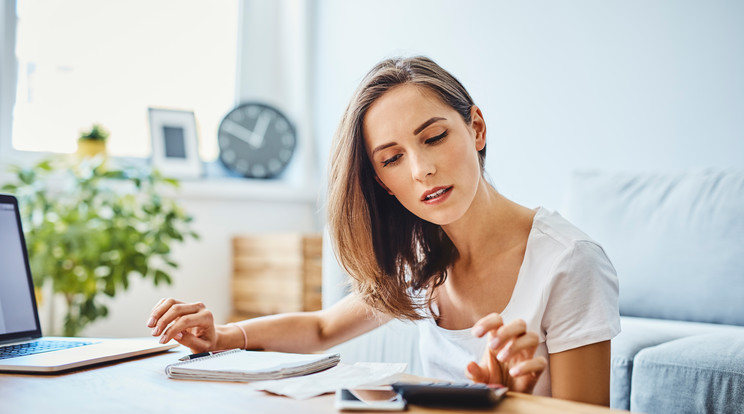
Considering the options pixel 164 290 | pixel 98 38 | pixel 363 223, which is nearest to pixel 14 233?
pixel 363 223

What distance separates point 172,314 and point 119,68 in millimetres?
2513

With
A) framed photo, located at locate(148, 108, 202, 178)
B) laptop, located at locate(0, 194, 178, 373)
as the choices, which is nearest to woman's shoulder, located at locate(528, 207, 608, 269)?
laptop, located at locate(0, 194, 178, 373)

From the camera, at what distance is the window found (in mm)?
3020

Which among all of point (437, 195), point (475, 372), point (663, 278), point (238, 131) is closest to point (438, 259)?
point (437, 195)

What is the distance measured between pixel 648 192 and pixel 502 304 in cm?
110

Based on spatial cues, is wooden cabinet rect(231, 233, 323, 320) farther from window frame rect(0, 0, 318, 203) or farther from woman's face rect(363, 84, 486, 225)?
woman's face rect(363, 84, 486, 225)

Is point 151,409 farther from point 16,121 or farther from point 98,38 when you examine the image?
point 98,38

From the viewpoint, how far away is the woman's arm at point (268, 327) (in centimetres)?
106

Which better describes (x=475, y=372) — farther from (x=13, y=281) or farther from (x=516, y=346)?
(x=13, y=281)

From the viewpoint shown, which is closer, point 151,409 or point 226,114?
point 151,409

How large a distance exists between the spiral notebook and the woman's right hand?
0.14 meters

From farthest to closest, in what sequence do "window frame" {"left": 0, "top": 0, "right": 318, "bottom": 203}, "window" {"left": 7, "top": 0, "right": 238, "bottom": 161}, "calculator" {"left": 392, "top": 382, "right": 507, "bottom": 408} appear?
1. "window" {"left": 7, "top": 0, "right": 238, "bottom": 161}
2. "window frame" {"left": 0, "top": 0, "right": 318, "bottom": 203}
3. "calculator" {"left": 392, "top": 382, "right": 507, "bottom": 408}

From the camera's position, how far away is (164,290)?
314 cm

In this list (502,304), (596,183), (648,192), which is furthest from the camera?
(596,183)
